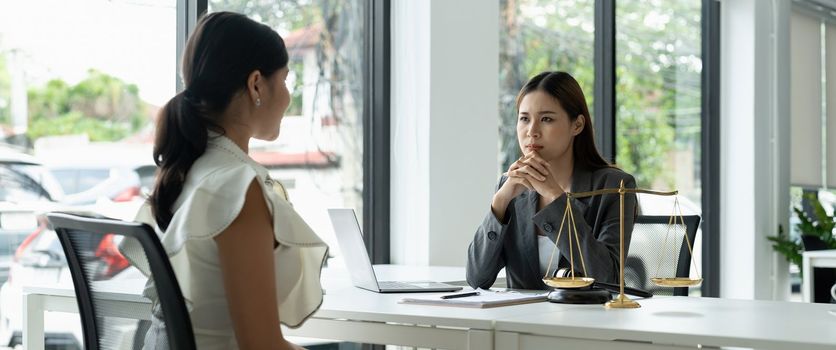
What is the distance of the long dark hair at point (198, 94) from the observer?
1523 mm

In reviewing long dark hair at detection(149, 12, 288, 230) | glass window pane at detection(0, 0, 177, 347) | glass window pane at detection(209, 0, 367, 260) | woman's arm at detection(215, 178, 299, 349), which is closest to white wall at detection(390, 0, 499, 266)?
glass window pane at detection(209, 0, 367, 260)

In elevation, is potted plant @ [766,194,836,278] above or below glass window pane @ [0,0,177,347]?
below

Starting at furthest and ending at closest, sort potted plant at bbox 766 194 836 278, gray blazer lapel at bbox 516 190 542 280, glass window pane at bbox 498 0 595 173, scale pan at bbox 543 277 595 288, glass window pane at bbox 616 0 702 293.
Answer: glass window pane at bbox 616 0 702 293 → potted plant at bbox 766 194 836 278 → glass window pane at bbox 498 0 595 173 → gray blazer lapel at bbox 516 190 542 280 → scale pan at bbox 543 277 595 288

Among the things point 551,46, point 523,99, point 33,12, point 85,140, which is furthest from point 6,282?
point 551,46

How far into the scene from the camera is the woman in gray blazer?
2.40 meters

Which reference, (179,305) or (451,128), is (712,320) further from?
(451,128)

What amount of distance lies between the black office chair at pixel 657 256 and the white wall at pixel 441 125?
1.01m

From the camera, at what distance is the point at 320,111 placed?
3686 millimetres

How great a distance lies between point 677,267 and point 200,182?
1.67m

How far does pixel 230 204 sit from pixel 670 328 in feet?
2.63

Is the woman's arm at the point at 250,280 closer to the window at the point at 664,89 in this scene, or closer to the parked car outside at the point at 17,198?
the parked car outside at the point at 17,198

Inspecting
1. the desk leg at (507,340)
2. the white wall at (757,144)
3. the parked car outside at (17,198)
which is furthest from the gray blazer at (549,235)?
the white wall at (757,144)

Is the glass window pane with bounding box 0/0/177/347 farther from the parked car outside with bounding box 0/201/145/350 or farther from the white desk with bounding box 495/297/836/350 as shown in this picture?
the white desk with bounding box 495/297/836/350

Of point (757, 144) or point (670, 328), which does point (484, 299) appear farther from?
point (757, 144)
